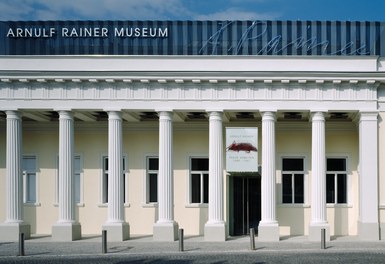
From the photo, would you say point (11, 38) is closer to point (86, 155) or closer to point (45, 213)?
point (86, 155)

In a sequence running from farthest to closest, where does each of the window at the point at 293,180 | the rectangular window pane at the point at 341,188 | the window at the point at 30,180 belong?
the window at the point at 30,180, the window at the point at 293,180, the rectangular window pane at the point at 341,188

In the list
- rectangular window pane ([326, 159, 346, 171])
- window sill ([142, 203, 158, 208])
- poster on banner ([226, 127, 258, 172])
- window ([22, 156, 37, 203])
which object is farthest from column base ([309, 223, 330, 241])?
window ([22, 156, 37, 203])

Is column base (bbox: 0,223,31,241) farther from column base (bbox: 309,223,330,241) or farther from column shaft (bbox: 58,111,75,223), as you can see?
column base (bbox: 309,223,330,241)

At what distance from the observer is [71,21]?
26.5m

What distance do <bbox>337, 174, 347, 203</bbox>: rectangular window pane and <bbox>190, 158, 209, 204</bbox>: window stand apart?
235 inches

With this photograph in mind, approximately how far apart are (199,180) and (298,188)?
14.9 feet

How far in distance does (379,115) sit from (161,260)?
11328mm

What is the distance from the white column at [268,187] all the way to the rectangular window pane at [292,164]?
3053 mm

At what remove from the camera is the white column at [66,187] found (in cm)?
2420

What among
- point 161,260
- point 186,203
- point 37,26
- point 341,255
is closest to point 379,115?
point 341,255

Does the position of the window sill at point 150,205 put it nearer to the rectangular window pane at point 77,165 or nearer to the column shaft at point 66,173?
the rectangular window pane at point 77,165

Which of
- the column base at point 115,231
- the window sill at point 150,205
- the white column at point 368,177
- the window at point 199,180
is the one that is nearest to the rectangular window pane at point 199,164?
the window at point 199,180

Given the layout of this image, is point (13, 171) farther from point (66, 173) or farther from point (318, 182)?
point (318, 182)

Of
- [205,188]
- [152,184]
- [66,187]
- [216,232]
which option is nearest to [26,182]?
[66,187]
